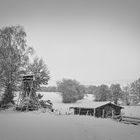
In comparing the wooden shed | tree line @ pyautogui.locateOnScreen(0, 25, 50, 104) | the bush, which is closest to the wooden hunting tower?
tree line @ pyautogui.locateOnScreen(0, 25, 50, 104)

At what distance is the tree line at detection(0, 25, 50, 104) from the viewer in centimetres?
2853

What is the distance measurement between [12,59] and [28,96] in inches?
287

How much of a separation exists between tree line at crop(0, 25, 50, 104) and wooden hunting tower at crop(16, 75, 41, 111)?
1.52 meters

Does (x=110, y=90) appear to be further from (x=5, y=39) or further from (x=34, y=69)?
(x=5, y=39)

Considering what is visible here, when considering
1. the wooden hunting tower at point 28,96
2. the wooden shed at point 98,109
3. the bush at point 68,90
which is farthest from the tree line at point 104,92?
the wooden hunting tower at point 28,96

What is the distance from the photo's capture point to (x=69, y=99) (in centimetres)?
6962

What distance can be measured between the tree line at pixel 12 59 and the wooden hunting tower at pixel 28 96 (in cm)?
152

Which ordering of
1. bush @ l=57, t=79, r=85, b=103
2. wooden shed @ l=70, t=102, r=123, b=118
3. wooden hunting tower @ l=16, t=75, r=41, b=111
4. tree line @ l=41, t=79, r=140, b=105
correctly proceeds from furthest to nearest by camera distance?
tree line @ l=41, t=79, r=140, b=105 < bush @ l=57, t=79, r=85, b=103 < wooden shed @ l=70, t=102, r=123, b=118 < wooden hunting tower @ l=16, t=75, r=41, b=111

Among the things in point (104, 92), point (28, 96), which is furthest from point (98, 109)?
point (104, 92)

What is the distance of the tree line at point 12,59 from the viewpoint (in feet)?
93.6

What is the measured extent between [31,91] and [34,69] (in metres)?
9.51

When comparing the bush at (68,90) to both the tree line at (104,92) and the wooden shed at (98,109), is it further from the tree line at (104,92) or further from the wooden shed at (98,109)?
the wooden shed at (98,109)

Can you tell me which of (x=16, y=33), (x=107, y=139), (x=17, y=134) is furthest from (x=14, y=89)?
(x=107, y=139)

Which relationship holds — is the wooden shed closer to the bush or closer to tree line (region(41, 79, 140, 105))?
the bush
